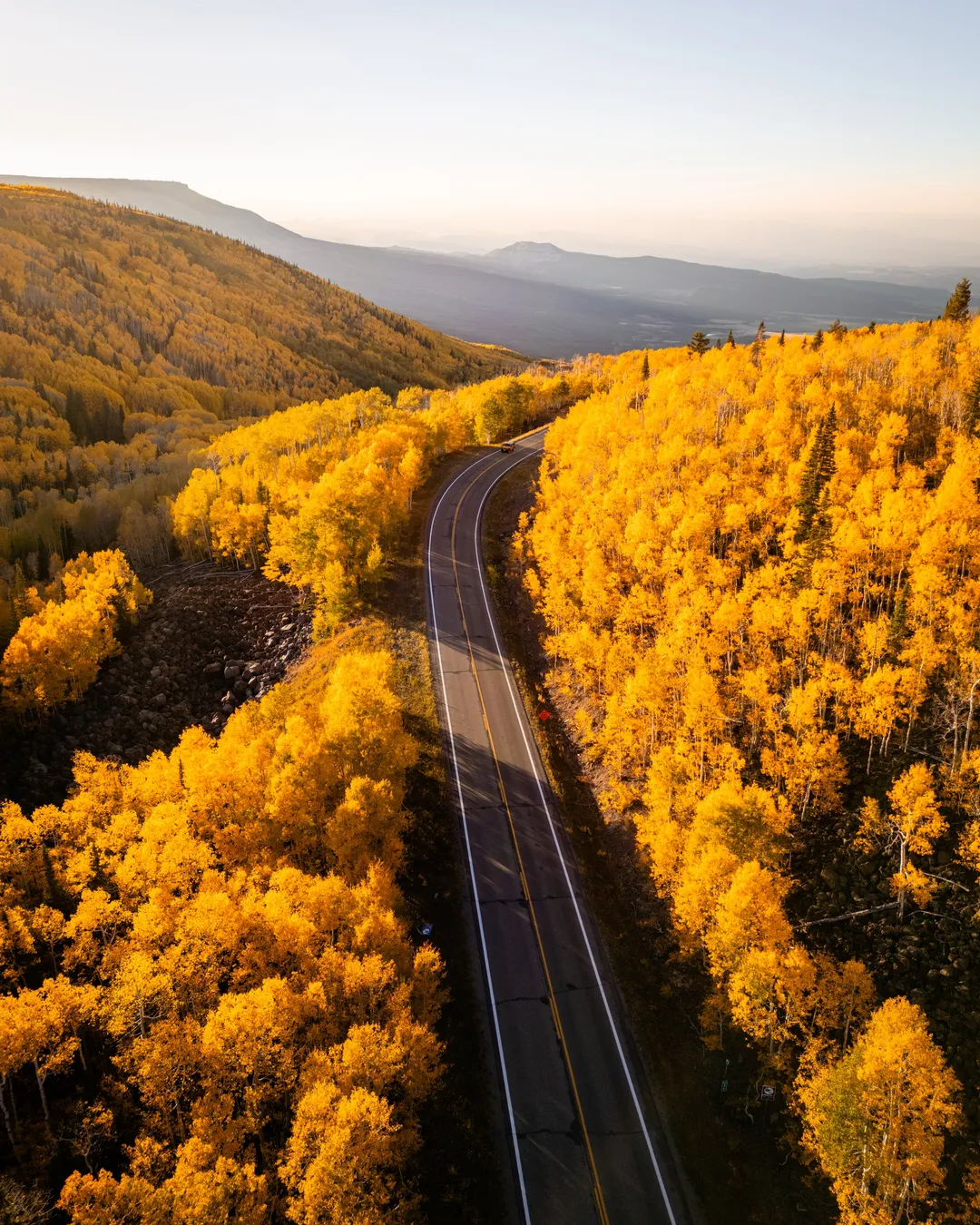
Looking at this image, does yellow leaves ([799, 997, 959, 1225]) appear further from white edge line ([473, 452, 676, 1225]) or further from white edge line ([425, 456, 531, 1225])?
white edge line ([425, 456, 531, 1225])

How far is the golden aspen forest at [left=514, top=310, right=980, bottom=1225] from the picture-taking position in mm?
27719

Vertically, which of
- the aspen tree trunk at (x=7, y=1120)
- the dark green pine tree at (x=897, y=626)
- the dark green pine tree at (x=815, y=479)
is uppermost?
the dark green pine tree at (x=815, y=479)

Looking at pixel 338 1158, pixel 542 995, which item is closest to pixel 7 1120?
pixel 338 1158

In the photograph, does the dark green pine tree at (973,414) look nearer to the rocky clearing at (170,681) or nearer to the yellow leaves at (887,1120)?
the yellow leaves at (887,1120)

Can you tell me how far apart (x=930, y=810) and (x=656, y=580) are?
1270 inches

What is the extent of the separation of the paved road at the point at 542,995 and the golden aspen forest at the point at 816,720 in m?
5.50

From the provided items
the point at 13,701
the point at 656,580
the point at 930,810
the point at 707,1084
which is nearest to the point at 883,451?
the point at 656,580

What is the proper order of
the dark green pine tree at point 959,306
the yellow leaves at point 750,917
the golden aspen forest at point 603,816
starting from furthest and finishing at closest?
the dark green pine tree at point 959,306
the yellow leaves at point 750,917
the golden aspen forest at point 603,816

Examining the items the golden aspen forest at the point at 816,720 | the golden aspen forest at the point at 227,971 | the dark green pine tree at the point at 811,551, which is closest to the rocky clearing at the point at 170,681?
the golden aspen forest at the point at 227,971

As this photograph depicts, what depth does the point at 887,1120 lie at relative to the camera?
24844mm

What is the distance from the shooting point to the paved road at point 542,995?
100 ft

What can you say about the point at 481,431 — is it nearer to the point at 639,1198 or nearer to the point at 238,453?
the point at 238,453

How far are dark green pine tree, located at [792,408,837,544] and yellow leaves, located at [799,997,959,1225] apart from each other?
124 feet

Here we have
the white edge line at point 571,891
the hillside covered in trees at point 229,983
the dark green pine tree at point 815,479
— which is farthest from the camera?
the dark green pine tree at point 815,479
